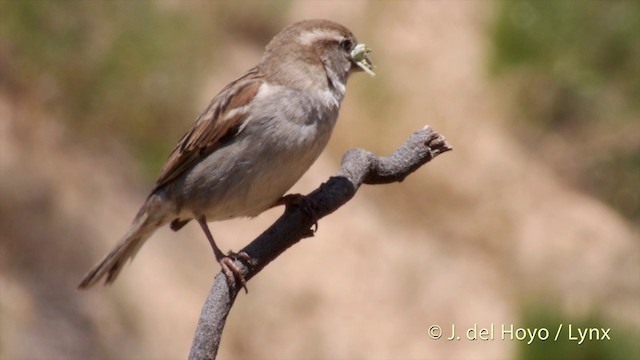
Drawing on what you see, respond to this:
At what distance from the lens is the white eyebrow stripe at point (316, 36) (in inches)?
175

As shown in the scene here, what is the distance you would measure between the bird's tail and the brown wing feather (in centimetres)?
11

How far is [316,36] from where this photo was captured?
14.6 ft

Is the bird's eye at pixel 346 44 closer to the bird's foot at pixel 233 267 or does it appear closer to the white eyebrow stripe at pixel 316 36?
the white eyebrow stripe at pixel 316 36

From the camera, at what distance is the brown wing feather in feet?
14.4

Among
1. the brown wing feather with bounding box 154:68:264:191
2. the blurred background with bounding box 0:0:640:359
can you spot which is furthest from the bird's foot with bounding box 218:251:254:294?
the blurred background with bounding box 0:0:640:359

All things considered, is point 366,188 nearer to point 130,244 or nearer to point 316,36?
point 130,244

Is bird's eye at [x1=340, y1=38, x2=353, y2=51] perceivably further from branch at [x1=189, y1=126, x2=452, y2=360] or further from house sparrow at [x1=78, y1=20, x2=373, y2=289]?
branch at [x1=189, y1=126, x2=452, y2=360]

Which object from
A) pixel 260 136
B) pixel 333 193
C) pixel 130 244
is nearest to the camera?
pixel 333 193

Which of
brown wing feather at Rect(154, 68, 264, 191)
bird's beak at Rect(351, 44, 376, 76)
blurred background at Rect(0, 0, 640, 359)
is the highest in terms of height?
blurred background at Rect(0, 0, 640, 359)

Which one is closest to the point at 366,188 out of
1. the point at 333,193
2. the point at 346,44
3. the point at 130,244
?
the point at 130,244

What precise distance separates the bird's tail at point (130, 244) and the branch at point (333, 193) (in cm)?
104

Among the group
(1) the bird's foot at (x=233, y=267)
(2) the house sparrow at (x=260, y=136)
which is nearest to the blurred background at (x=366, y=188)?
(2) the house sparrow at (x=260, y=136)

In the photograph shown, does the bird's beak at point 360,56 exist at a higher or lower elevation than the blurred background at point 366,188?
lower

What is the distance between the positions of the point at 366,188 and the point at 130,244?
344cm
